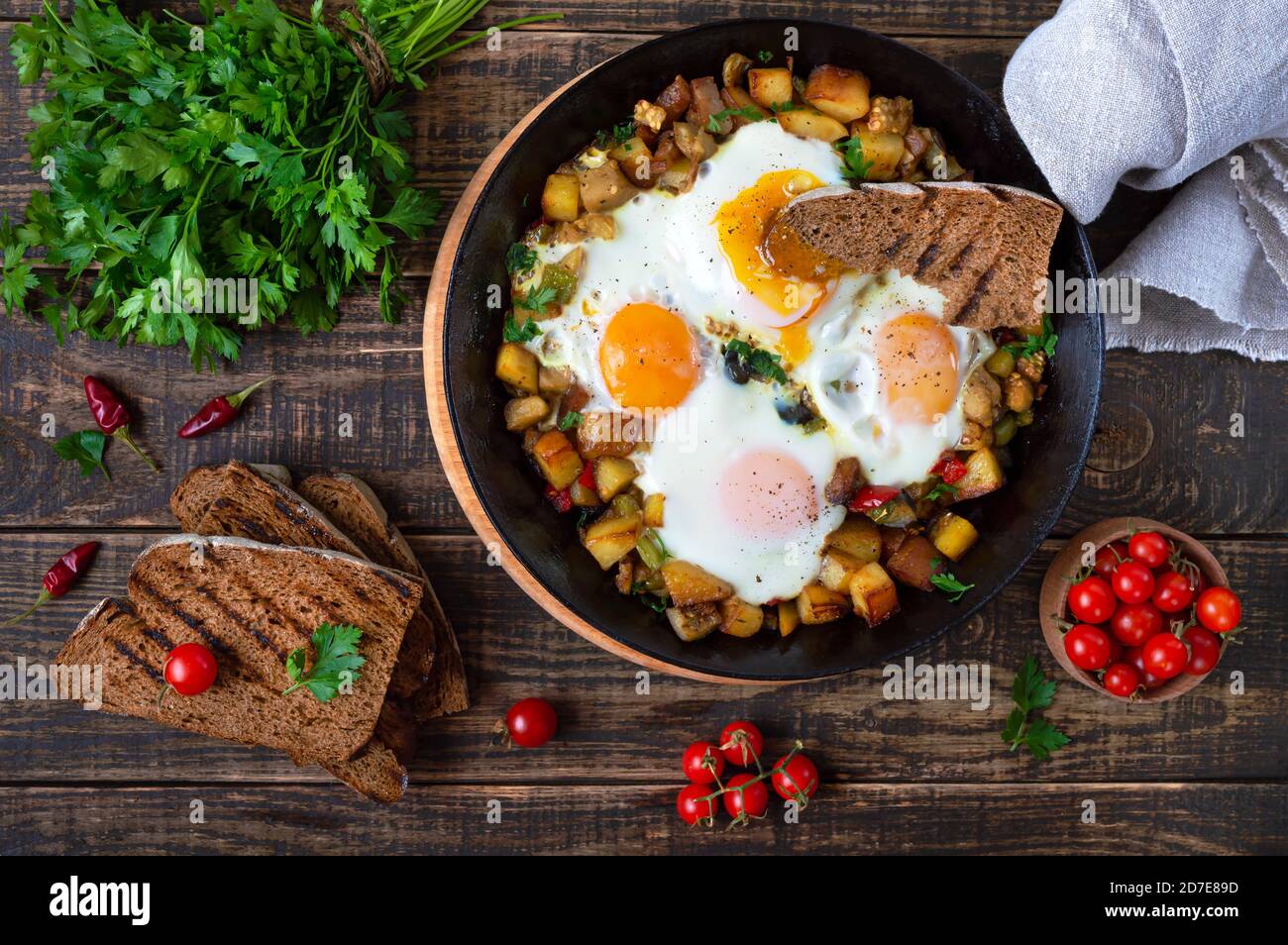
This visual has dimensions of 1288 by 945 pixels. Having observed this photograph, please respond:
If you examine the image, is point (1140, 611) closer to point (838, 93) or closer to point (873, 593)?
point (873, 593)

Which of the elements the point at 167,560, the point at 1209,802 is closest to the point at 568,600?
the point at 167,560

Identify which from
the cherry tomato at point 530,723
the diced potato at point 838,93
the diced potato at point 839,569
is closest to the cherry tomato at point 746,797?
the cherry tomato at point 530,723

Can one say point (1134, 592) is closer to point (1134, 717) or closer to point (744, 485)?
point (1134, 717)

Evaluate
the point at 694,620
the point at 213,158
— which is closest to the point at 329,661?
the point at 694,620

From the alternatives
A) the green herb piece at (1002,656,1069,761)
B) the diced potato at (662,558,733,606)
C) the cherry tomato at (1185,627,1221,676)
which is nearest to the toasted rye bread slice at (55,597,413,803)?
the diced potato at (662,558,733,606)

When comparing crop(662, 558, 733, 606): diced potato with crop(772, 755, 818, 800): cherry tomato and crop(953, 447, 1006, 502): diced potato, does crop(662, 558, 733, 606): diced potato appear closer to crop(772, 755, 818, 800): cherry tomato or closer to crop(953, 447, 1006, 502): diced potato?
crop(772, 755, 818, 800): cherry tomato
